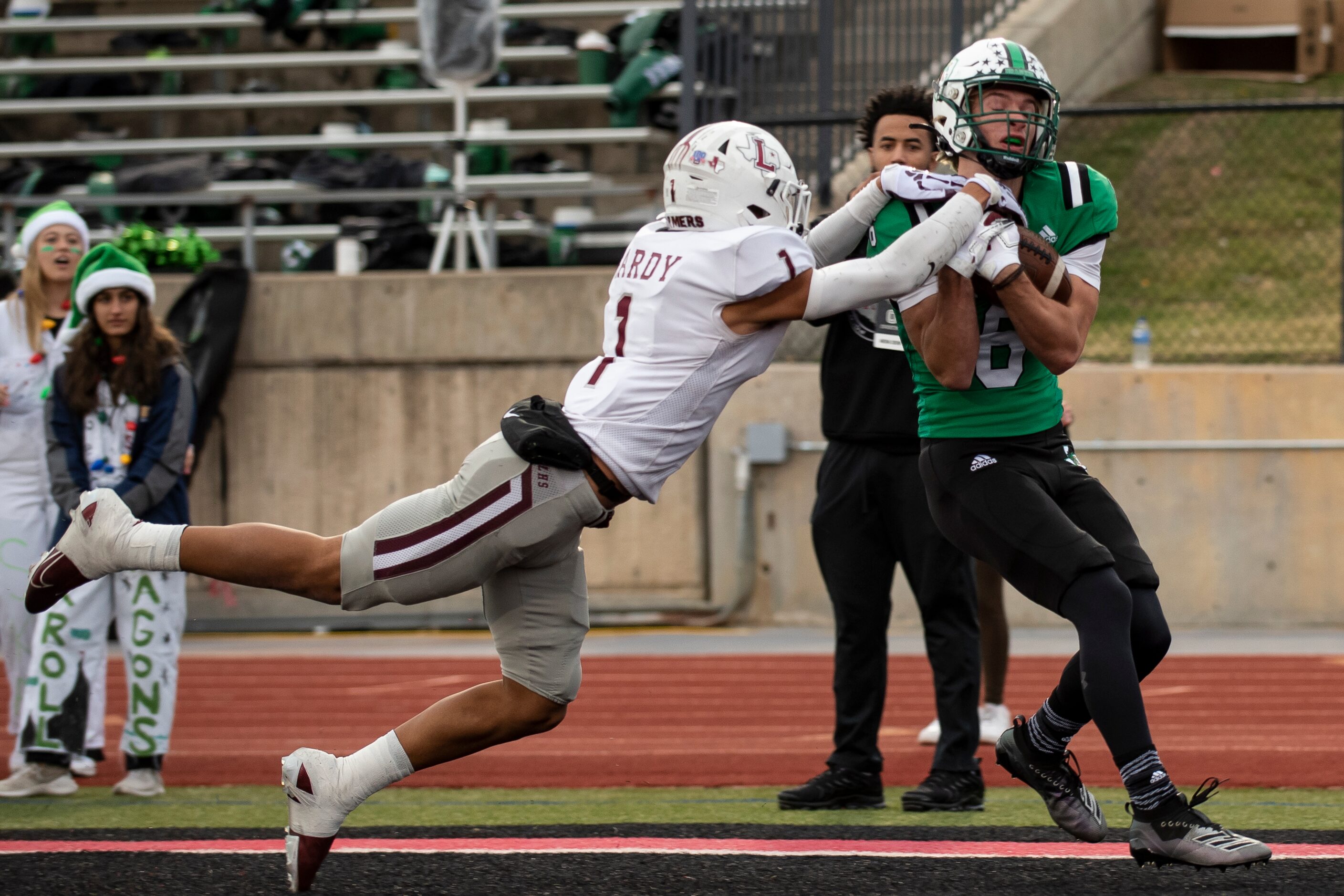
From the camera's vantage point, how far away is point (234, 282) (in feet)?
34.2

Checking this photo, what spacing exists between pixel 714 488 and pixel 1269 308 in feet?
12.1

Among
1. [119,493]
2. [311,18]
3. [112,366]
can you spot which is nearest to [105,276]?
[112,366]

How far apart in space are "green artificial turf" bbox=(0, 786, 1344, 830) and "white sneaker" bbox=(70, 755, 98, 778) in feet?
0.53

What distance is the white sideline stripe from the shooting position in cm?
371

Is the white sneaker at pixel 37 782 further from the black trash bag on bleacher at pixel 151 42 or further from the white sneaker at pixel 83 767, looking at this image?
the black trash bag on bleacher at pixel 151 42

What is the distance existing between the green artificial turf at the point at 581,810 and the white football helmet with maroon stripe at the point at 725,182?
187cm

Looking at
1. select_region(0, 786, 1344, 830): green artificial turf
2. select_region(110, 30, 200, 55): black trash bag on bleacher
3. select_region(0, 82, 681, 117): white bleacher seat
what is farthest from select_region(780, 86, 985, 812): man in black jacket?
select_region(110, 30, 200, 55): black trash bag on bleacher

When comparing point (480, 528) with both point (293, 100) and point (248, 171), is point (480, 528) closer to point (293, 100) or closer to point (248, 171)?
point (248, 171)

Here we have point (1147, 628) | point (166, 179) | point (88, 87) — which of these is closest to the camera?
point (1147, 628)

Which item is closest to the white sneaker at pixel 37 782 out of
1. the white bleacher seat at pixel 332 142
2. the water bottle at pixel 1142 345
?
the water bottle at pixel 1142 345

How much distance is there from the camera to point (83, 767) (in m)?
6.10

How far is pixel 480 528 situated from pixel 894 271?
109 centimetres

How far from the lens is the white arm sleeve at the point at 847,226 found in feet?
13.6

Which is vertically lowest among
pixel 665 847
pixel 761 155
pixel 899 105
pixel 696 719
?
pixel 696 719
